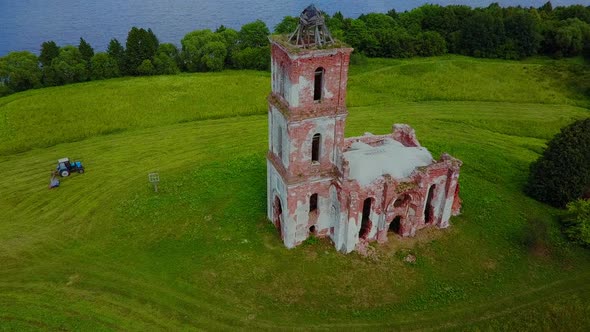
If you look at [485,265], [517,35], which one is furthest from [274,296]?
[517,35]

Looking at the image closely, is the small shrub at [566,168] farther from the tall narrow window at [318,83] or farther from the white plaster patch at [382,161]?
the tall narrow window at [318,83]

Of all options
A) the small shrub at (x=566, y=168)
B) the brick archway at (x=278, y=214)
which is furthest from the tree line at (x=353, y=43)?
the brick archway at (x=278, y=214)

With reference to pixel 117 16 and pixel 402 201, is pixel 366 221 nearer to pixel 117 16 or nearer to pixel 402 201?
pixel 402 201

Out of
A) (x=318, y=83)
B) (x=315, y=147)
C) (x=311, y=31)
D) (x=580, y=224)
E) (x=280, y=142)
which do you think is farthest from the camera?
(x=580, y=224)

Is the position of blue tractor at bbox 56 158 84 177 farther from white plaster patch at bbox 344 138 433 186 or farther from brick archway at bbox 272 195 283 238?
white plaster patch at bbox 344 138 433 186

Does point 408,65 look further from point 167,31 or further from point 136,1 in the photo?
point 136,1

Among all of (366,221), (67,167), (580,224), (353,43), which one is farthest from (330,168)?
(353,43)

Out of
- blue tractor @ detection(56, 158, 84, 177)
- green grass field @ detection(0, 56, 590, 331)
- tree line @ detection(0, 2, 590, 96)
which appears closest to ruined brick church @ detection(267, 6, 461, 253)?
green grass field @ detection(0, 56, 590, 331)
